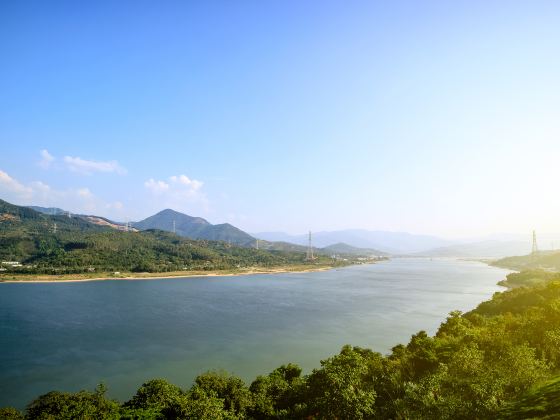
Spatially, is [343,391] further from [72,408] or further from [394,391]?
[72,408]

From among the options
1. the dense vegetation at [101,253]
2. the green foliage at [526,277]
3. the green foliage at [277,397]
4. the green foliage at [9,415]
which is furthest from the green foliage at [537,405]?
the dense vegetation at [101,253]

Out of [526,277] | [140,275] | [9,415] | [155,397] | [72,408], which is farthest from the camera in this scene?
[140,275]

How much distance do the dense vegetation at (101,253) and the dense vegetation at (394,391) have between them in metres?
68.7

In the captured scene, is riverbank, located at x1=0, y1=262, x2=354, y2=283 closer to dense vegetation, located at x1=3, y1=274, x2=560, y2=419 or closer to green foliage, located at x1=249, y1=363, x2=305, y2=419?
dense vegetation, located at x1=3, y1=274, x2=560, y2=419

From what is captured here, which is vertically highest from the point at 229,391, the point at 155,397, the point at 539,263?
the point at 155,397

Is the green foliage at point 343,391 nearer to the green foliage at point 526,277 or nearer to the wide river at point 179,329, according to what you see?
the wide river at point 179,329

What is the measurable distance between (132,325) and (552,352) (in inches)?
1242

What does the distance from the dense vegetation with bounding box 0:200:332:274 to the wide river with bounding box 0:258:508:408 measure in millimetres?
20947

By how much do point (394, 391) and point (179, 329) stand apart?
2469 cm

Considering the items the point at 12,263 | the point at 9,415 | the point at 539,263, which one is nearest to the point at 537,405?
the point at 9,415

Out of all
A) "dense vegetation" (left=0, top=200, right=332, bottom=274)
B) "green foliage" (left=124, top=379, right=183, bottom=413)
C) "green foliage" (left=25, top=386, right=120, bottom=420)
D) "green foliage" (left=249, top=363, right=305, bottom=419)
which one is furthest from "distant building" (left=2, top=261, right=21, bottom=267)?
"green foliage" (left=249, top=363, right=305, bottom=419)

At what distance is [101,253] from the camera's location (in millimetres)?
89375

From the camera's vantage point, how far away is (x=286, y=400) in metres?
13.2

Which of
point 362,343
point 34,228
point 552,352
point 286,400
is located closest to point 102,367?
point 286,400
